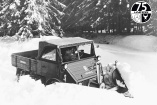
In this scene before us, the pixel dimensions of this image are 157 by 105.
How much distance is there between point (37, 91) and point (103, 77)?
3.06 m

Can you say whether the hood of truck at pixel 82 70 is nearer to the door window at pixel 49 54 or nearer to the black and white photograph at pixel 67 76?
the black and white photograph at pixel 67 76

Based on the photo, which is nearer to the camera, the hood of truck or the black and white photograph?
the black and white photograph

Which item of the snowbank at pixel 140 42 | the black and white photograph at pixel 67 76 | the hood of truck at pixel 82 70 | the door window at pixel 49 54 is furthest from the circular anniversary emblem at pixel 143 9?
the door window at pixel 49 54

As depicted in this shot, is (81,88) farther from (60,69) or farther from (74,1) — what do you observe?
(74,1)

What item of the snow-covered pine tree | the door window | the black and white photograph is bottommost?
the black and white photograph

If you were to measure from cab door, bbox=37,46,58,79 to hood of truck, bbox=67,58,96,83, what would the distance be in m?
0.58

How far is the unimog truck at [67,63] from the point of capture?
8156 millimetres

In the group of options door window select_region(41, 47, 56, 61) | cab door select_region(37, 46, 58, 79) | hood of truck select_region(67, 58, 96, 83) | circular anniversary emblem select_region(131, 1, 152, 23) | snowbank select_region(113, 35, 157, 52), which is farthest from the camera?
snowbank select_region(113, 35, 157, 52)

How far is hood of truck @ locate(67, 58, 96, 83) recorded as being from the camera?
26.7ft

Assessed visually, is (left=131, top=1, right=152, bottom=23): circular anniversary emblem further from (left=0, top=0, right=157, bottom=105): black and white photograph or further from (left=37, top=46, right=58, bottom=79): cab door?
(left=37, top=46, right=58, bottom=79): cab door

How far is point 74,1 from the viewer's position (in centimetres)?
3288

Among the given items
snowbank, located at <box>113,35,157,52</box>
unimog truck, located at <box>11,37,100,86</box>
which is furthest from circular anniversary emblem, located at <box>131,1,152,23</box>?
unimog truck, located at <box>11,37,100,86</box>

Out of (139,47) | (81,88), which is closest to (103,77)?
(81,88)

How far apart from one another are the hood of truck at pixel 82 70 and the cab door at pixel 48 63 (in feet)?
1.90
